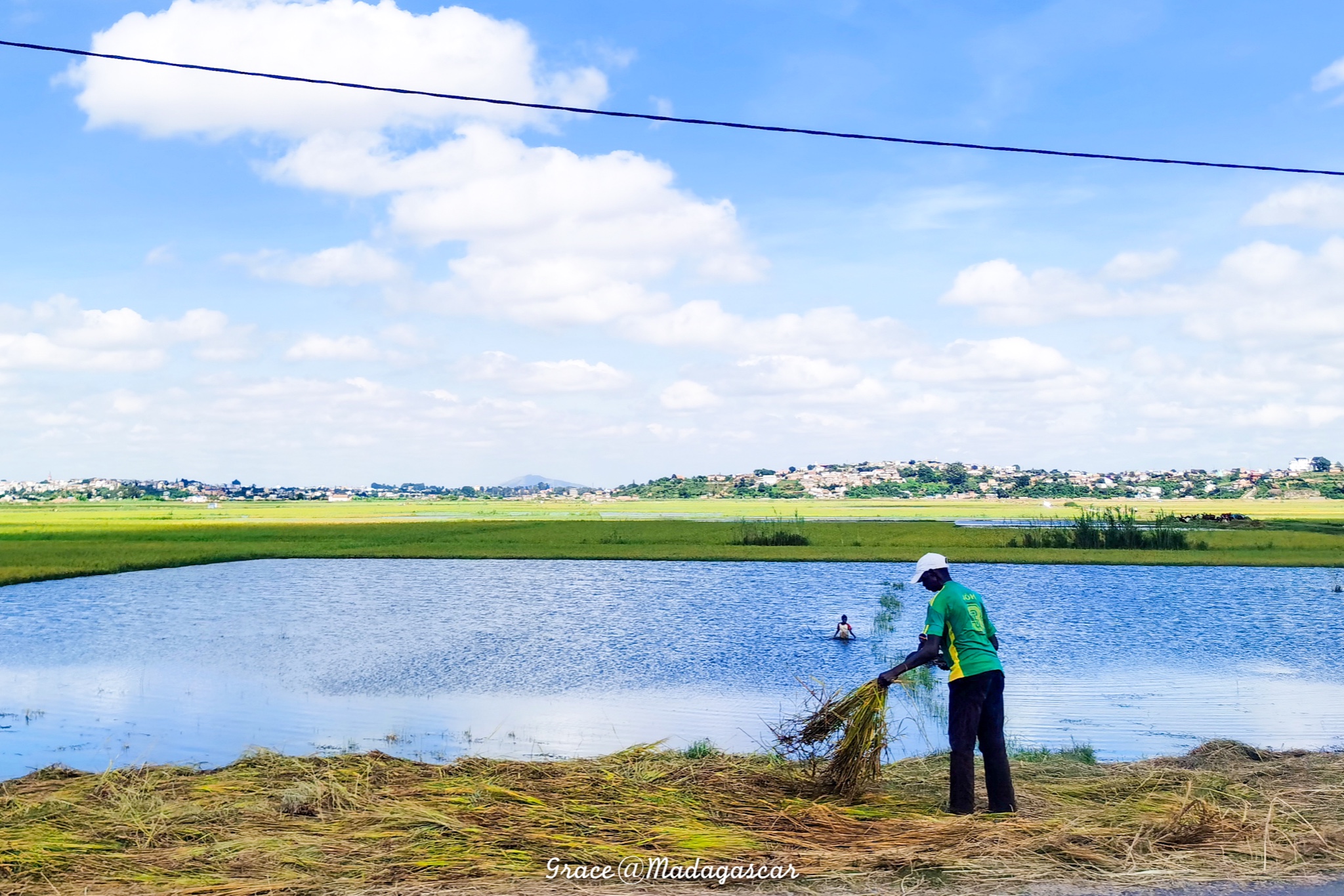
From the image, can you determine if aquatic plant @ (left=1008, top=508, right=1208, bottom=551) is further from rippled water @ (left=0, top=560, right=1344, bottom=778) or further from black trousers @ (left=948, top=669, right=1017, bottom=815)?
black trousers @ (left=948, top=669, right=1017, bottom=815)

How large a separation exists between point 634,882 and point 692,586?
25.5 m

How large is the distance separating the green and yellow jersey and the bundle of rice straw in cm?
66

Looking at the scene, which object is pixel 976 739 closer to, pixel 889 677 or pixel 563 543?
pixel 889 677

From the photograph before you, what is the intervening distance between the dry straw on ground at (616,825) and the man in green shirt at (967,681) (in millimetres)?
309

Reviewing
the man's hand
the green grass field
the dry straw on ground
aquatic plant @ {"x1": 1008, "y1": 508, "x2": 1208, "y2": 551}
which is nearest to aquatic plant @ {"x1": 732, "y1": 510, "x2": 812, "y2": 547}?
the green grass field

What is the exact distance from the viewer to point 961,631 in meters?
7.61

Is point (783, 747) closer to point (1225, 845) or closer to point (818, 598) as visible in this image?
point (1225, 845)

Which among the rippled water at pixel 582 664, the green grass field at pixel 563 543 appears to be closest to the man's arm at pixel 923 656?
the rippled water at pixel 582 664

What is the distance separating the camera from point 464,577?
1400 inches

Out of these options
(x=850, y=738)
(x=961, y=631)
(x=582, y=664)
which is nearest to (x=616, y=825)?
(x=850, y=738)

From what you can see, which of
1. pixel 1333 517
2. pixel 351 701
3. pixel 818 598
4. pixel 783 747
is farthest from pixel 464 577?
pixel 1333 517

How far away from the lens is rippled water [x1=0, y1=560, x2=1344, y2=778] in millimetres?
12102

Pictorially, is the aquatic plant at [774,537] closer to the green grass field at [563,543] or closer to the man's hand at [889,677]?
the green grass field at [563,543]

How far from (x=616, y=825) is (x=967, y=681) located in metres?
2.65
